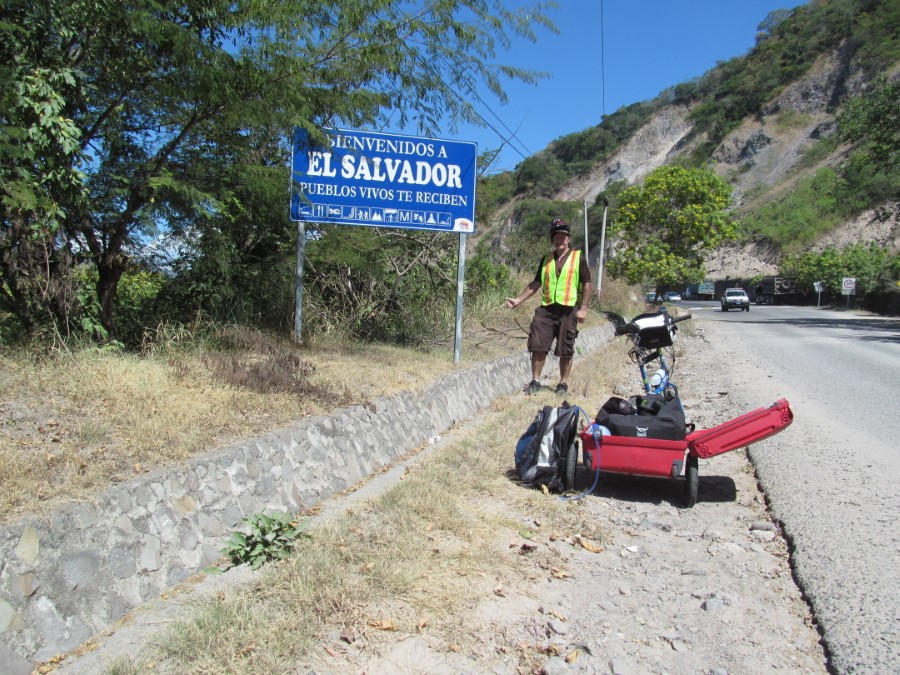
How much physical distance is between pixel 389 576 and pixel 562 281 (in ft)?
15.0

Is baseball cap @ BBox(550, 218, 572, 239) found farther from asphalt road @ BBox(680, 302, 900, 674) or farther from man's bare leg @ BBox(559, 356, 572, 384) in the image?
asphalt road @ BBox(680, 302, 900, 674)

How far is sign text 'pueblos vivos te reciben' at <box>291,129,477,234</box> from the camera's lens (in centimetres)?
816

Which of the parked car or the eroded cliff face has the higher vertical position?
the eroded cliff face

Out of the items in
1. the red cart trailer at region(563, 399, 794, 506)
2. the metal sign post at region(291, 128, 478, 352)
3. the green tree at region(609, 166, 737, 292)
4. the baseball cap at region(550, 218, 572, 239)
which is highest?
the green tree at region(609, 166, 737, 292)

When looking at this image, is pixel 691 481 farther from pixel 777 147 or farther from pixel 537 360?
pixel 777 147

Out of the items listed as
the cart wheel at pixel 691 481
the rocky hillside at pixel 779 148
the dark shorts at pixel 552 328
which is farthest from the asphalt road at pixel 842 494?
the rocky hillside at pixel 779 148

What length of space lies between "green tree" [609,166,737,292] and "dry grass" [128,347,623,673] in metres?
26.8

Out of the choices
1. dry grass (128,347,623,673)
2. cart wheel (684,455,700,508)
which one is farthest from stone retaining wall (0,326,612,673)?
cart wheel (684,455,700,508)

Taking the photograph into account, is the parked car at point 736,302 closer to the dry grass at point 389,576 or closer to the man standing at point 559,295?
the man standing at point 559,295

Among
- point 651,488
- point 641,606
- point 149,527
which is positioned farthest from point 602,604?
point 149,527

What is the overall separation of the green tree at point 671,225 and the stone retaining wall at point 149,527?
87.7 ft

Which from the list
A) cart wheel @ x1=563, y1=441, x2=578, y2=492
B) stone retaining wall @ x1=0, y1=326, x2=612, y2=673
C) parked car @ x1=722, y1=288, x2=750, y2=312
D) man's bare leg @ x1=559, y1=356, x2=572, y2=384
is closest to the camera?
stone retaining wall @ x1=0, y1=326, x2=612, y2=673

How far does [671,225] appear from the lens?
31828mm

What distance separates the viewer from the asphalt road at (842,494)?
10.4ft
